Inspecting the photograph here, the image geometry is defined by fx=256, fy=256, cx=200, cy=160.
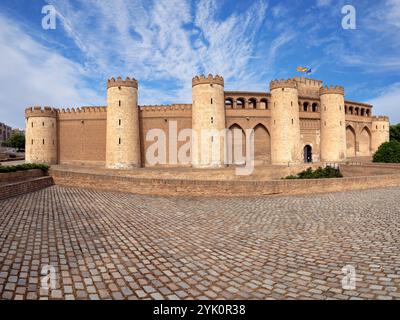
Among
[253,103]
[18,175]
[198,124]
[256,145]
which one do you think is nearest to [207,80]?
[198,124]

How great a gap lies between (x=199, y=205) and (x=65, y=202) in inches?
190

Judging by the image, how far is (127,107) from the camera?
26.8 meters

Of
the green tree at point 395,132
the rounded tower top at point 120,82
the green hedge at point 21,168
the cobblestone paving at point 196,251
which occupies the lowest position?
the cobblestone paving at point 196,251

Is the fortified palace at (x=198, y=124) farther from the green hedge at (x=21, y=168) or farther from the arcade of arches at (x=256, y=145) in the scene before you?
the green hedge at (x=21, y=168)

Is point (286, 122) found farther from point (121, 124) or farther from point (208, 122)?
point (121, 124)

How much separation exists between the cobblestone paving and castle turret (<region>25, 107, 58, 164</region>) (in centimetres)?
2501

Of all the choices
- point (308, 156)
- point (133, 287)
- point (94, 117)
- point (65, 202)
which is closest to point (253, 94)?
point (308, 156)

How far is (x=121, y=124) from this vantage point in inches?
1054

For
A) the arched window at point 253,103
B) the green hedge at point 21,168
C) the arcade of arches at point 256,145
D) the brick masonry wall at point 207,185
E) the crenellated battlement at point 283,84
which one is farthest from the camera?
the arched window at point 253,103

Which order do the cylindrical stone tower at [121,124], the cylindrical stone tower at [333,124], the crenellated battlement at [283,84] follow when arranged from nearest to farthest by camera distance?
the cylindrical stone tower at [121,124] < the crenellated battlement at [283,84] < the cylindrical stone tower at [333,124]

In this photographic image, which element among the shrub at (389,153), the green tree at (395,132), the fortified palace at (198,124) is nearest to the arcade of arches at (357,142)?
the fortified palace at (198,124)

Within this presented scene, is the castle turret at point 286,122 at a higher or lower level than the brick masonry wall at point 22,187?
higher

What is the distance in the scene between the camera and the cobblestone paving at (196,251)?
135 inches

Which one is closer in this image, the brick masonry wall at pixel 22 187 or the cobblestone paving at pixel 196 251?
the cobblestone paving at pixel 196 251
